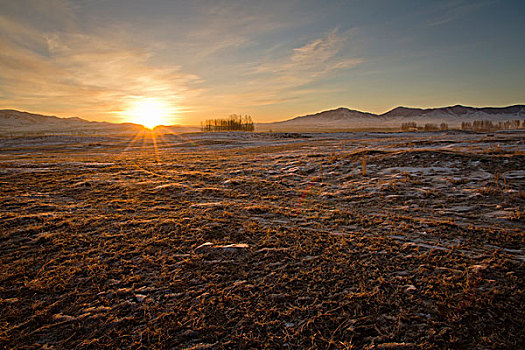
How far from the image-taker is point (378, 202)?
600cm

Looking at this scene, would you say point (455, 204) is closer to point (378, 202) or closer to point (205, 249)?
point (378, 202)

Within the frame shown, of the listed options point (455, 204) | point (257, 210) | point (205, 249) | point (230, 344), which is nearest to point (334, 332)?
point (230, 344)

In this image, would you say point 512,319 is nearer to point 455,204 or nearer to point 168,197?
point 455,204

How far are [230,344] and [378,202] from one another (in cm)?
514

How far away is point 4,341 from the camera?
2.13 meters

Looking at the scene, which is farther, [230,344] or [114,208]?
[114,208]

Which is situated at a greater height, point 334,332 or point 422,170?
point 422,170

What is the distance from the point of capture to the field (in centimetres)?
222

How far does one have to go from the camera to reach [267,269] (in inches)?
127

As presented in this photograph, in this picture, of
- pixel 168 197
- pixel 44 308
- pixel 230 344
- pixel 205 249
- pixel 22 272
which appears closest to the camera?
pixel 230 344

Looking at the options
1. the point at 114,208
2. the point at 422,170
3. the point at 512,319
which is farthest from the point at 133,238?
the point at 422,170

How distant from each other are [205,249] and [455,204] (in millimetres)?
5771

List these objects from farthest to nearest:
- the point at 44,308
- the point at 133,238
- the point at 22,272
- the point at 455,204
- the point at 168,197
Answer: the point at 168,197
the point at 455,204
the point at 133,238
the point at 22,272
the point at 44,308

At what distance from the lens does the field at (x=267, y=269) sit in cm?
222
